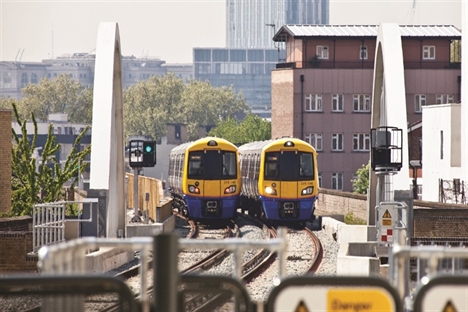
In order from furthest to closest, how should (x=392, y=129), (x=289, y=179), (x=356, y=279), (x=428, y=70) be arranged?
1. (x=428, y=70)
2. (x=289, y=179)
3. (x=392, y=129)
4. (x=356, y=279)

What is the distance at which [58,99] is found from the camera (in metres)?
167

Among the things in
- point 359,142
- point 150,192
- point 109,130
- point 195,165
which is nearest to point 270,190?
point 195,165

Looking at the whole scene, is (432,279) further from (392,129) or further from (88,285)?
(392,129)

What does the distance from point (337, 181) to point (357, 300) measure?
74109mm

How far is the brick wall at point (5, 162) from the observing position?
33.2 metres

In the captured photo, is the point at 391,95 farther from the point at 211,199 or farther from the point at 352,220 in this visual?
the point at 352,220

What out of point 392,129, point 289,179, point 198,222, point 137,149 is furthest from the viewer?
point 198,222

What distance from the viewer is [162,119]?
525 ft

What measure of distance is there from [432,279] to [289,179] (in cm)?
2715

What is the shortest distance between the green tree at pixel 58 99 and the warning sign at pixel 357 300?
155 metres

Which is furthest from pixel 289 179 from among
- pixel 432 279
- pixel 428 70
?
pixel 428 70

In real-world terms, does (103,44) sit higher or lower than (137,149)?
higher

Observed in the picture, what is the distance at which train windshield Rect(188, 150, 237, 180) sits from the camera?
35719 mm

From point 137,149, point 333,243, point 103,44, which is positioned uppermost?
point 103,44
